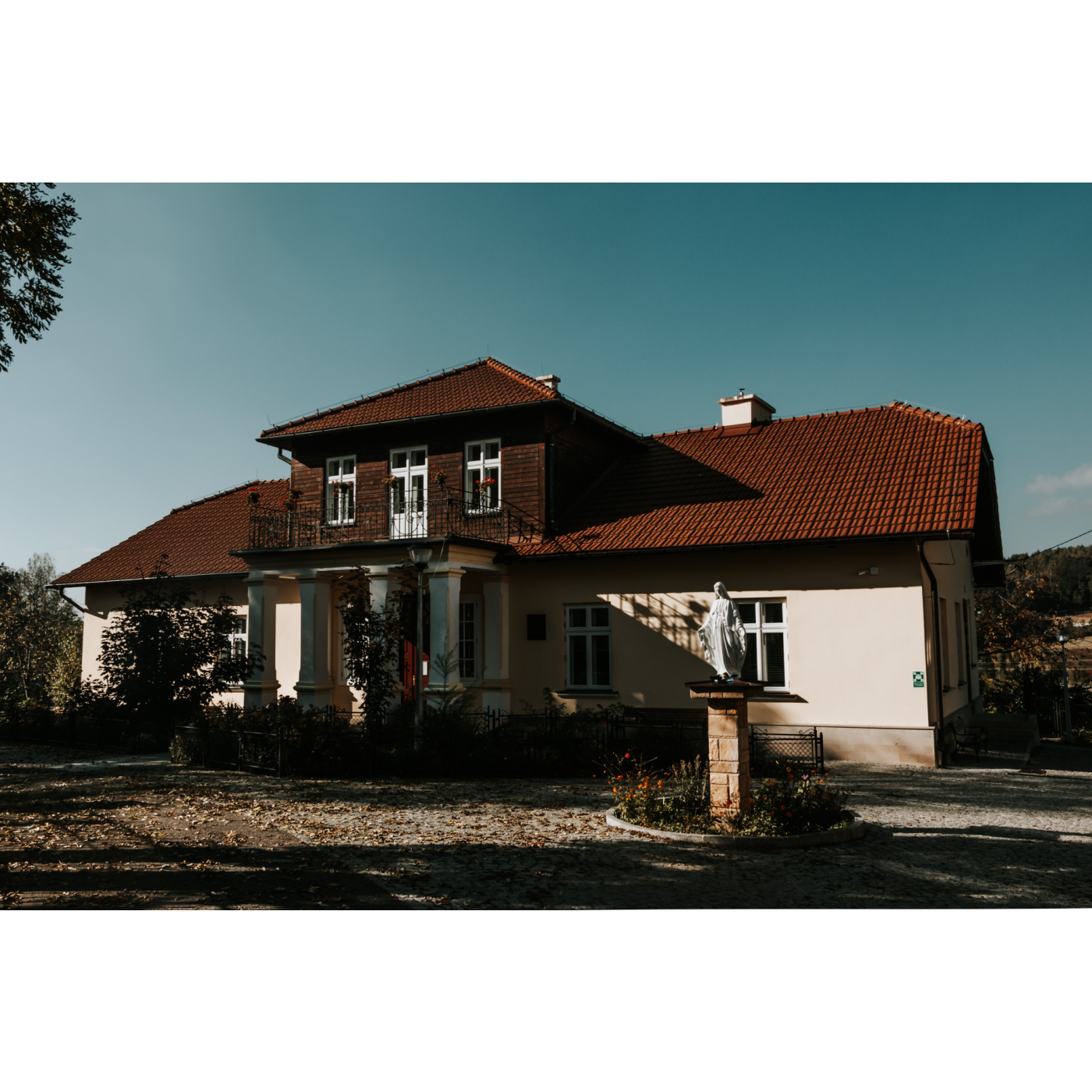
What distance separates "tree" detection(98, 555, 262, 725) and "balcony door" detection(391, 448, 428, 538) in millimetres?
4396

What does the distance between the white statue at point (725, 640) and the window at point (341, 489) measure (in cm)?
1343

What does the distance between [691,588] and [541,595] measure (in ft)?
11.2

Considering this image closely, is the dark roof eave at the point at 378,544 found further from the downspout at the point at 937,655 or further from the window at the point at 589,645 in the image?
the downspout at the point at 937,655

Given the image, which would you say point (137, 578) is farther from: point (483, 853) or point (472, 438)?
point (483, 853)

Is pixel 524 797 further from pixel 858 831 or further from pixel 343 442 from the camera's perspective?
pixel 343 442

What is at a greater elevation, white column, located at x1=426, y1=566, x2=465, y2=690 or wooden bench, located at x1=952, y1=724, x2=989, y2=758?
white column, located at x1=426, y1=566, x2=465, y2=690

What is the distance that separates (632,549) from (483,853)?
32.3 feet

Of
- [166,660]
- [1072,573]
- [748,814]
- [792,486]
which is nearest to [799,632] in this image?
[792,486]

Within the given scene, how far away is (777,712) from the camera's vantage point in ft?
54.2

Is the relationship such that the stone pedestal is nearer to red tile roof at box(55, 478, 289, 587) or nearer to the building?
the building

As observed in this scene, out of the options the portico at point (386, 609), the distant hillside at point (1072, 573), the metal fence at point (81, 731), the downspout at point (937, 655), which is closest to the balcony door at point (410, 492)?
the portico at point (386, 609)

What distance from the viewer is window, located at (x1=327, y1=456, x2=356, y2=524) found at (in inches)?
860

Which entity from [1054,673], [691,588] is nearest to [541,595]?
[691,588]

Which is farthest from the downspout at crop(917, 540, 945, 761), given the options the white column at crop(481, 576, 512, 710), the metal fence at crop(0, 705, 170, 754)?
the metal fence at crop(0, 705, 170, 754)
